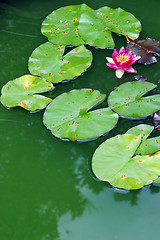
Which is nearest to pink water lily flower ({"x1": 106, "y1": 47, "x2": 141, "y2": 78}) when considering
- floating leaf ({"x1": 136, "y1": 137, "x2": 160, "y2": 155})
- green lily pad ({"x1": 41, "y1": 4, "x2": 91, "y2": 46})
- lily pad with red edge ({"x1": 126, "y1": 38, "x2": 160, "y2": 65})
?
lily pad with red edge ({"x1": 126, "y1": 38, "x2": 160, "y2": 65})

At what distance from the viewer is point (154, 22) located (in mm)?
2695

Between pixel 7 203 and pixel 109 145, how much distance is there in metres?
0.73

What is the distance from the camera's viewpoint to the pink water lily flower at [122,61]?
7.32ft

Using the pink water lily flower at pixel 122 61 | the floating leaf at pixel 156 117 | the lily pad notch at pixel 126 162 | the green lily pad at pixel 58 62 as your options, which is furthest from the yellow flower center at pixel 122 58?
the lily pad notch at pixel 126 162

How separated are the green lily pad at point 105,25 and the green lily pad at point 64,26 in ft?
0.24

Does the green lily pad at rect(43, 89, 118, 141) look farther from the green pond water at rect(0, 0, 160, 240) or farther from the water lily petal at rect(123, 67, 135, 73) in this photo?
the water lily petal at rect(123, 67, 135, 73)

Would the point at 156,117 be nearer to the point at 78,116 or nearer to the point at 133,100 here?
the point at 133,100

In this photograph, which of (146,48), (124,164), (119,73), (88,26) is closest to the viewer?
(124,164)

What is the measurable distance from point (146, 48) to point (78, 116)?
0.96 metres

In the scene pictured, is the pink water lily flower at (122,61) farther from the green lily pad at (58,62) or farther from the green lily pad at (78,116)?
the green lily pad at (78,116)

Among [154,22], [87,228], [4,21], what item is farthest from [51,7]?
[87,228]

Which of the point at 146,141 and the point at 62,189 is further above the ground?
the point at 146,141

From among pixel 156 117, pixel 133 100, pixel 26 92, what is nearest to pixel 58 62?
pixel 26 92

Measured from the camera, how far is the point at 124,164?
66.0 inches
